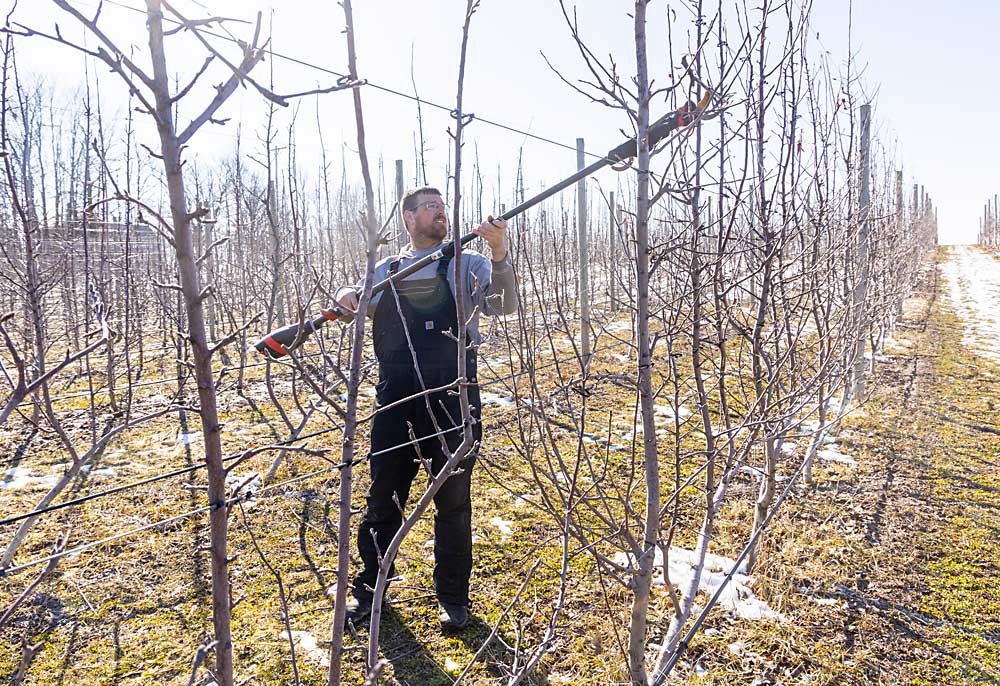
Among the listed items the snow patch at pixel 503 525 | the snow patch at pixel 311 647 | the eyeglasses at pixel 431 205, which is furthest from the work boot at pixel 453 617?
the eyeglasses at pixel 431 205

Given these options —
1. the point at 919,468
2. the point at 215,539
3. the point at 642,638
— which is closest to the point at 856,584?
the point at 642,638

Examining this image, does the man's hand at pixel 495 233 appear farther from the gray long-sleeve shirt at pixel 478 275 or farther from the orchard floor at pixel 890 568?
the orchard floor at pixel 890 568

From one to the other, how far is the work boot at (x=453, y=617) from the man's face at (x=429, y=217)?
157cm

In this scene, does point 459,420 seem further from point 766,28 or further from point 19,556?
point 19,556

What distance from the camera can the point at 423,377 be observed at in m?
2.50

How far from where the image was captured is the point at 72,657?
252 cm

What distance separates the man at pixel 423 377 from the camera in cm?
243

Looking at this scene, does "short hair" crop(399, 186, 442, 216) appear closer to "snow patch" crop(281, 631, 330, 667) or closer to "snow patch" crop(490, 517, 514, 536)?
"snow patch" crop(281, 631, 330, 667)

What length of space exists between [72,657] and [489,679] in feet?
5.58

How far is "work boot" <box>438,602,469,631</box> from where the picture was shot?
262cm

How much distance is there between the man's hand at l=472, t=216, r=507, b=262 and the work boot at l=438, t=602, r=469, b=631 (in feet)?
4.91

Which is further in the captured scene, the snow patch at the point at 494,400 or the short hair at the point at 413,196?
the snow patch at the point at 494,400

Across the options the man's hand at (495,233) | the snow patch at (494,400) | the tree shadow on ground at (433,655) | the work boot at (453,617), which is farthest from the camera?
the snow patch at (494,400)

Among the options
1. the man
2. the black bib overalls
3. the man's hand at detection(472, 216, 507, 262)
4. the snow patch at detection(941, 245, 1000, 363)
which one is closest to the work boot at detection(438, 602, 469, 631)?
the man
